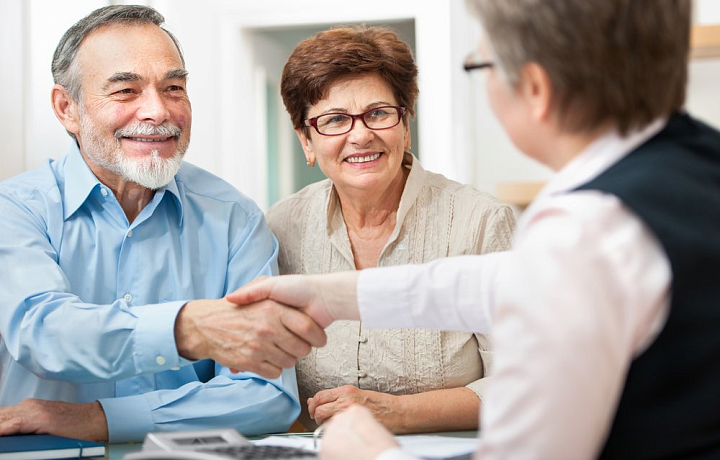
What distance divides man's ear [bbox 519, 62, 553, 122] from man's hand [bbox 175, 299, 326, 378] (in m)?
0.71

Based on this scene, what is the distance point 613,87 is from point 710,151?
0.42 ft

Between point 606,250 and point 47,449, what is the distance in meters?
0.96

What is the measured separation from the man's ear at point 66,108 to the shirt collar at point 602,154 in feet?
4.64

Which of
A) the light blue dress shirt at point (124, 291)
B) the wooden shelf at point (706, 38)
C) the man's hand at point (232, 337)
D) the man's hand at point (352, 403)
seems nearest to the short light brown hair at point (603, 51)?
the man's hand at point (232, 337)

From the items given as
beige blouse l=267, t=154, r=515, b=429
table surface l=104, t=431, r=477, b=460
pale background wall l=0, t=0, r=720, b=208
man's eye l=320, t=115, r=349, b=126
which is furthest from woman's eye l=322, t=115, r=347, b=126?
table surface l=104, t=431, r=477, b=460

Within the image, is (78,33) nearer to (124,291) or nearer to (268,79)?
(124,291)

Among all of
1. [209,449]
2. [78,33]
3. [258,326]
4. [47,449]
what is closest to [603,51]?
[209,449]

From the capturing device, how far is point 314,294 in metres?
1.28

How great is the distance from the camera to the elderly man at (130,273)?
56.7 inches

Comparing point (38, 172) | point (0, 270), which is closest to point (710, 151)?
point (0, 270)

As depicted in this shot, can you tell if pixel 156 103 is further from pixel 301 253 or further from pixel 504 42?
pixel 504 42

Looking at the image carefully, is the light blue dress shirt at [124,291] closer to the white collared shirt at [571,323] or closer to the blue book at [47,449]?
the blue book at [47,449]

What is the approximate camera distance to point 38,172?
1.84 m

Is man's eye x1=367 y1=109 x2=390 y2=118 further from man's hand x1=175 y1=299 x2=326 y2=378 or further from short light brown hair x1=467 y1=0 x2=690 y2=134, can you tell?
short light brown hair x1=467 y1=0 x2=690 y2=134
